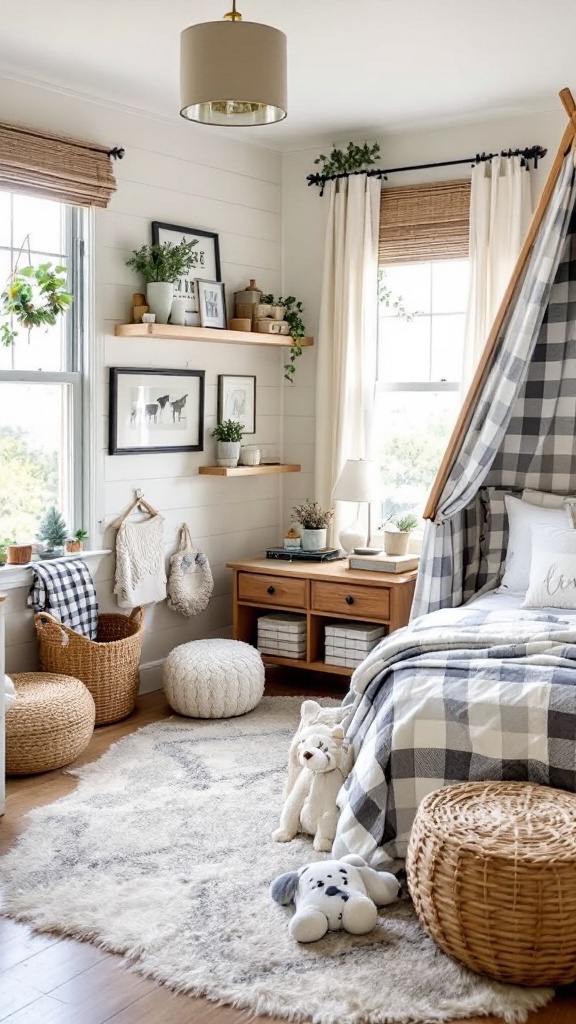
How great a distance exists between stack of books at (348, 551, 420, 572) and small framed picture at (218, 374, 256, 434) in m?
0.99

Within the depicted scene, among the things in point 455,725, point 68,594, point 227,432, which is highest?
point 227,432

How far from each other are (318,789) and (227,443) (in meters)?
2.28

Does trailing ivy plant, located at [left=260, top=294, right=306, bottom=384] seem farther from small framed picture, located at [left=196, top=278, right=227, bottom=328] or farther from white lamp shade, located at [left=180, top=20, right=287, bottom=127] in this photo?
white lamp shade, located at [left=180, top=20, right=287, bottom=127]

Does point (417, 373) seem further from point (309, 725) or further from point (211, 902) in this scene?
point (211, 902)

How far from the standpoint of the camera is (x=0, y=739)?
11.5ft

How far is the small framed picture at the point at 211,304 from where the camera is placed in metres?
5.04

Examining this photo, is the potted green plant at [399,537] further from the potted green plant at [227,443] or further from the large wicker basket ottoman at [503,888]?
the large wicker basket ottoman at [503,888]

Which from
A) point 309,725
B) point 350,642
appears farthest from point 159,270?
point 309,725

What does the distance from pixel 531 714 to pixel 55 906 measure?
1376 millimetres

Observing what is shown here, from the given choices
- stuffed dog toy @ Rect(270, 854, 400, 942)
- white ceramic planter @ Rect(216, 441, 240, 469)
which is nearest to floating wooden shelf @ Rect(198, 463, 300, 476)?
white ceramic planter @ Rect(216, 441, 240, 469)

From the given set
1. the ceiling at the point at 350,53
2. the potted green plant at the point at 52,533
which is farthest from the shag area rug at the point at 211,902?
the ceiling at the point at 350,53

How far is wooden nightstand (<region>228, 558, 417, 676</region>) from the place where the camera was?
15.5 ft

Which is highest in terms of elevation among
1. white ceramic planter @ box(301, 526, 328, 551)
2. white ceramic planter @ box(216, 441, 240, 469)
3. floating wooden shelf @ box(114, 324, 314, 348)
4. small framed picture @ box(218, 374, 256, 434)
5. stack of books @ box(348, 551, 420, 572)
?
floating wooden shelf @ box(114, 324, 314, 348)

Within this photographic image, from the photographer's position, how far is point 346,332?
5.34 metres
